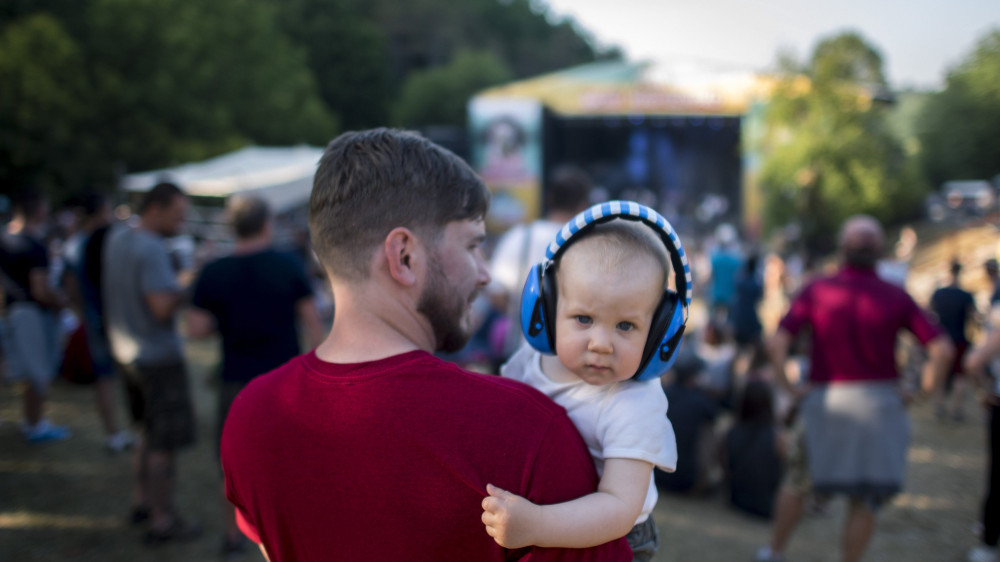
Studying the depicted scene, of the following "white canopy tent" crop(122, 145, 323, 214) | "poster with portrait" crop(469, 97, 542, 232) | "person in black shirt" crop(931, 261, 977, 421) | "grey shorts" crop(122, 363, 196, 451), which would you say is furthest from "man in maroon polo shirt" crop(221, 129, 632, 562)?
"poster with portrait" crop(469, 97, 542, 232)

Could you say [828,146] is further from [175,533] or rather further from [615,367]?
[615,367]

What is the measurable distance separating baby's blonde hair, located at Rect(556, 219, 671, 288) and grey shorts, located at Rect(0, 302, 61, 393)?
568 centimetres

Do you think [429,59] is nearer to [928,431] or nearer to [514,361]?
[928,431]

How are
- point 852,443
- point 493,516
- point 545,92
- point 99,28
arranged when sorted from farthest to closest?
point 545,92 → point 99,28 → point 852,443 → point 493,516

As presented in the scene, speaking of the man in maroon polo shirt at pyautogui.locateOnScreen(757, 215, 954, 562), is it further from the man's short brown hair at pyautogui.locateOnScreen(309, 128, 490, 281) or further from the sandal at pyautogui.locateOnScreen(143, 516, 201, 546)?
the sandal at pyautogui.locateOnScreen(143, 516, 201, 546)

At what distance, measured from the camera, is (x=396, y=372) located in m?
1.01

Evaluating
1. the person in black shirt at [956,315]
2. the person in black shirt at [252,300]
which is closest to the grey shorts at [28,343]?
the person in black shirt at [252,300]

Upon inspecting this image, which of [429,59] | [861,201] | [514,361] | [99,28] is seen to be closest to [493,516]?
[514,361]

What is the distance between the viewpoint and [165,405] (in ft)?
12.1

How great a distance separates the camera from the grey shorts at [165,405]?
3674mm

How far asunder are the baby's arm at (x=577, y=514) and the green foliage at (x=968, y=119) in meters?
14.5

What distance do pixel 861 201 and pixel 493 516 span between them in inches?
762

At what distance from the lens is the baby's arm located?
908mm

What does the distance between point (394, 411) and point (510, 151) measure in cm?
2381
